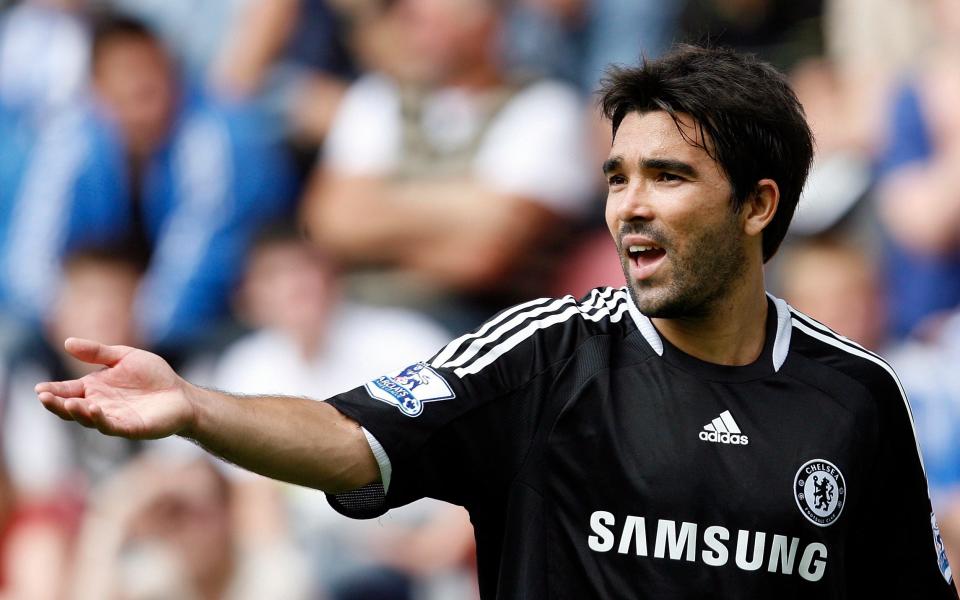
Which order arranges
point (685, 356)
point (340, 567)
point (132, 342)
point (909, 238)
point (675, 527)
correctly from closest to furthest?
point (675, 527) < point (685, 356) < point (909, 238) < point (340, 567) < point (132, 342)

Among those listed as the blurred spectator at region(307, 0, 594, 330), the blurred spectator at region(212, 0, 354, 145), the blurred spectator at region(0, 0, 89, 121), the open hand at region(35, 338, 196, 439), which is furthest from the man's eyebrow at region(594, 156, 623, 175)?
the blurred spectator at region(0, 0, 89, 121)

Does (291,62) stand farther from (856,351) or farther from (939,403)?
(856,351)

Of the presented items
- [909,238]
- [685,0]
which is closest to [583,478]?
[909,238]

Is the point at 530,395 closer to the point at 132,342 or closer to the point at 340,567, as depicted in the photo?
the point at 340,567

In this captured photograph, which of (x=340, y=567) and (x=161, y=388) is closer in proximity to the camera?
(x=161, y=388)

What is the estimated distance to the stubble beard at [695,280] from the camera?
323 centimetres

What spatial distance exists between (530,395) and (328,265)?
462cm

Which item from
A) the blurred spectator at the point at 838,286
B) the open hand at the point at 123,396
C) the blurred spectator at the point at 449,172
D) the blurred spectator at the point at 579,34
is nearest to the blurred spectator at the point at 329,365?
the blurred spectator at the point at 449,172

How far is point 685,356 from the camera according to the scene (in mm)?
3326

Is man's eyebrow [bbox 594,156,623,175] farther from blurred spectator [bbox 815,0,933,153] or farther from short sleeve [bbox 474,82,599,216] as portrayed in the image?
short sleeve [bbox 474,82,599,216]

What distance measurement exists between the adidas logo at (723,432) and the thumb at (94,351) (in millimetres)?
1339

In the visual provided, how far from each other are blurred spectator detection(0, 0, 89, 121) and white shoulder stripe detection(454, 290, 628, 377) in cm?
580

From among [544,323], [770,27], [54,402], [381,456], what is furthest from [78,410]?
[770,27]

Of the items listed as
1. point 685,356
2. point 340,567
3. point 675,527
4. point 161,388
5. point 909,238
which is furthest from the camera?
point 340,567
